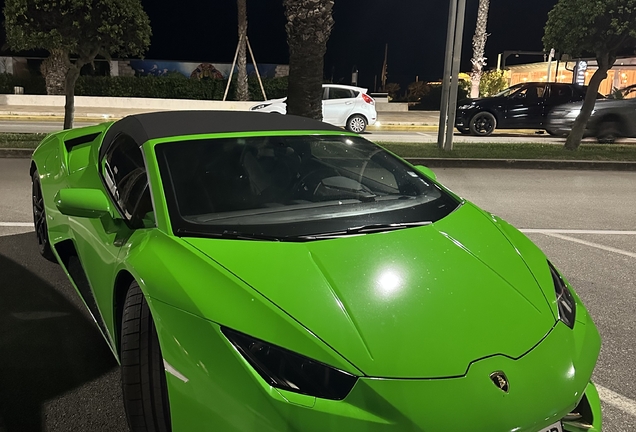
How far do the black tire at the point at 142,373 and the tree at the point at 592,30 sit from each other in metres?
11.1

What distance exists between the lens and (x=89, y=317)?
3.39m

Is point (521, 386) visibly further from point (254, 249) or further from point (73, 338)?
point (73, 338)

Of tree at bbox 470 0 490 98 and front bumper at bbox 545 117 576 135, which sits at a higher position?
tree at bbox 470 0 490 98

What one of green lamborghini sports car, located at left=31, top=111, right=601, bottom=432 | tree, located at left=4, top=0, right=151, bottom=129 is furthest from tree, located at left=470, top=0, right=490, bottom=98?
green lamborghini sports car, located at left=31, top=111, right=601, bottom=432

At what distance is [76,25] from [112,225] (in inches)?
372

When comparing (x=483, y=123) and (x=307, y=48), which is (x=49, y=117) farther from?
(x=483, y=123)

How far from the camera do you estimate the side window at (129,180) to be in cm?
247

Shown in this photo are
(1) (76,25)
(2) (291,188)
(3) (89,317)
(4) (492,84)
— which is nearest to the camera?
(2) (291,188)

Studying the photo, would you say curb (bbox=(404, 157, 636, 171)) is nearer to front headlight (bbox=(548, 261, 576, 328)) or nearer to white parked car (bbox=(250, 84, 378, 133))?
white parked car (bbox=(250, 84, 378, 133))

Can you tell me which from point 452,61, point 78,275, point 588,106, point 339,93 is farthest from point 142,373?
point 339,93

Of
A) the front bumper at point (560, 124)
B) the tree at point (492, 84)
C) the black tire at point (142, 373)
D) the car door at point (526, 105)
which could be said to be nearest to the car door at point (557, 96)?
the car door at point (526, 105)

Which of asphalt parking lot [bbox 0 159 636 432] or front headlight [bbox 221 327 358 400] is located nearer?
front headlight [bbox 221 327 358 400]

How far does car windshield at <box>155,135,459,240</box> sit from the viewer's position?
7.77 feet

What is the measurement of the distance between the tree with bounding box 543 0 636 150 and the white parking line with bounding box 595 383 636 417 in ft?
31.7
